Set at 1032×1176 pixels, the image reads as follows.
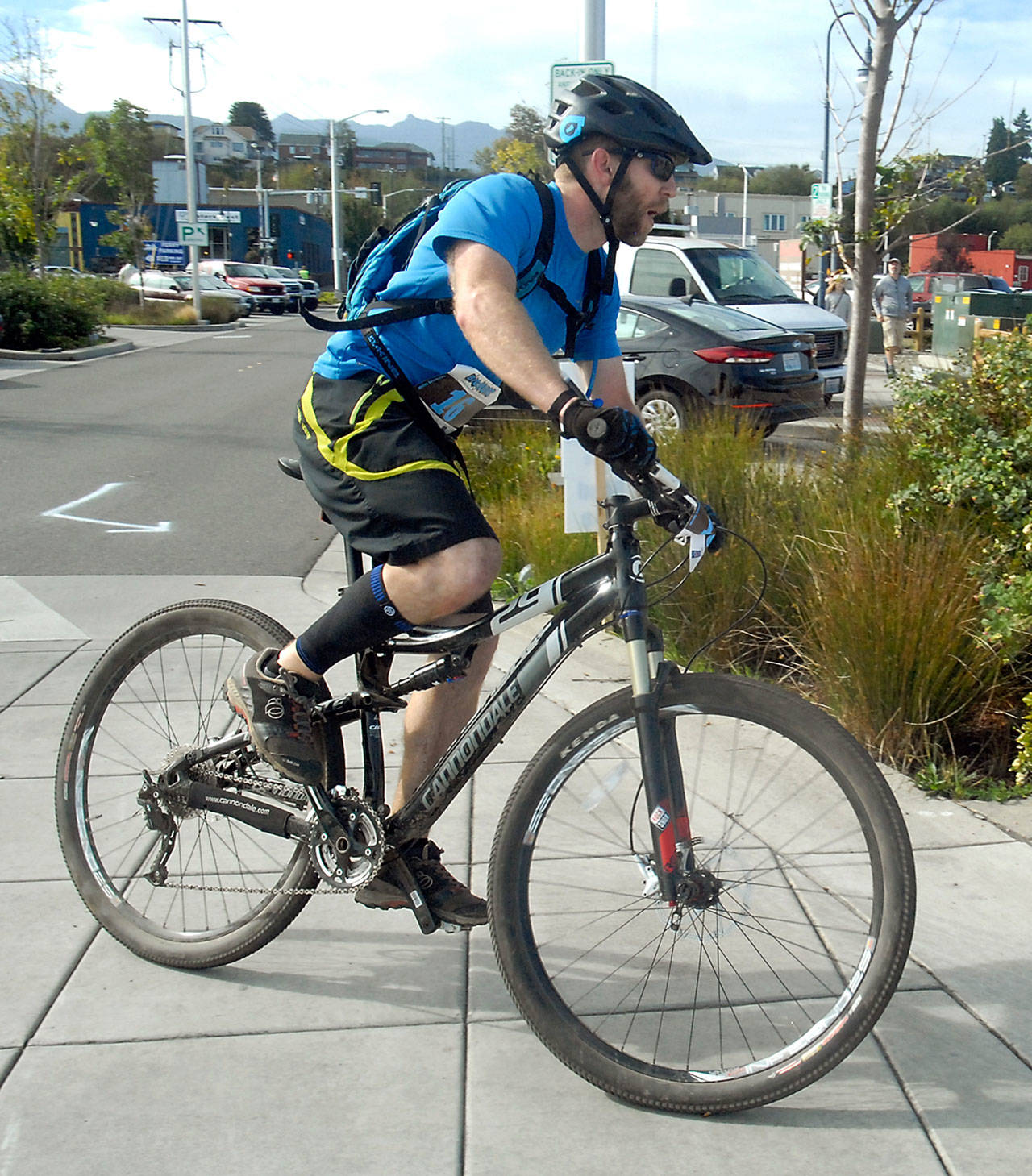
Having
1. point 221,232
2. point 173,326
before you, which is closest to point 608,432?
point 173,326

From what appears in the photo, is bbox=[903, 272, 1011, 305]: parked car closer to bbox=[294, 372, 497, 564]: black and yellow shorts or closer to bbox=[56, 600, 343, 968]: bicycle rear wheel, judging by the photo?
bbox=[56, 600, 343, 968]: bicycle rear wheel

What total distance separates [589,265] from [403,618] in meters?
0.88

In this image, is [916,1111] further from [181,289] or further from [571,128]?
[181,289]

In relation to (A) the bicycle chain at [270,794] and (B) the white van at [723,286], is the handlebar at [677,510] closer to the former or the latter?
(A) the bicycle chain at [270,794]

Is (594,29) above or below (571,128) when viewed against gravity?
above

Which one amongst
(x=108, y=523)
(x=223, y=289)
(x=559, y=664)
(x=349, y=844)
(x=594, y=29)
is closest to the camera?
(x=559, y=664)

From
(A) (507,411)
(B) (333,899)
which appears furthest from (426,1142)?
(A) (507,411)

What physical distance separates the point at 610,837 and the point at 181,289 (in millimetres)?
46689

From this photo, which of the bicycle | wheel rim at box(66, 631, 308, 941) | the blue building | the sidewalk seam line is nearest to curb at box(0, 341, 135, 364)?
wheel rim at box(66, 631, 308, 941)

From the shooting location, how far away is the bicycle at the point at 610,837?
2.43 m

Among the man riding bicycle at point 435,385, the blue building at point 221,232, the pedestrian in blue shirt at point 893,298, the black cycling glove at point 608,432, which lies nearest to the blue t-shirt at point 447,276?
the man riding bicycle at point 435,385

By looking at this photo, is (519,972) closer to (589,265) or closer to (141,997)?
(141,997)

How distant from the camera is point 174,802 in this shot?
3201 mm

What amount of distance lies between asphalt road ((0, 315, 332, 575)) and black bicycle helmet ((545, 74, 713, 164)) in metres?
4.96
